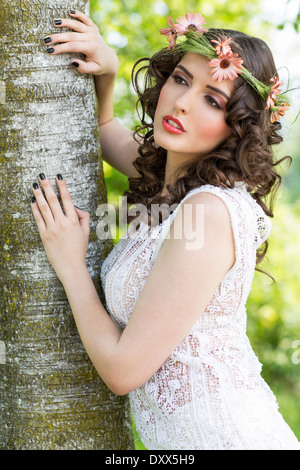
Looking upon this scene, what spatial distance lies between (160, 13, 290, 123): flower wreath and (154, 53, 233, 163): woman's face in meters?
0.04

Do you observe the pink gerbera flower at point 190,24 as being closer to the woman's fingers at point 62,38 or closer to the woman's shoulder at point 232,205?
the woman's fingers at point 62,38

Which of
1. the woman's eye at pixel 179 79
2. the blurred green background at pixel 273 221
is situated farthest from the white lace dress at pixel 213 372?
the blurred green background at pixel 273 221

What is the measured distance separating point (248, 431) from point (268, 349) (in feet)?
16.3

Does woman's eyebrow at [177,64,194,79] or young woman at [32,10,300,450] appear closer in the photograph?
young woman at [32,10,300,450]

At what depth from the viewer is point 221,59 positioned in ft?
6.62

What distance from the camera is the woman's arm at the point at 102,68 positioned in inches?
81.8

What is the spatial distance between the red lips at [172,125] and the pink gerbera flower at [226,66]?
22 cm

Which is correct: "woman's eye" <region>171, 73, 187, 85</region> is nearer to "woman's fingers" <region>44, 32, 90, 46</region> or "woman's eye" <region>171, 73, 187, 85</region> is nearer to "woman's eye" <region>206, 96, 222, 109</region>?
"woman's eye" <region>206, 96, 222, 109</region>

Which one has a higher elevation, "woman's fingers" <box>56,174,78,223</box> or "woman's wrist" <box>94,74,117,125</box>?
"woman's wrist" <box>94,74,117,125</box>

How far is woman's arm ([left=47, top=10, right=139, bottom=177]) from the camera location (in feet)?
6.82

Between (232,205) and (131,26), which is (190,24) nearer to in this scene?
(232,205)

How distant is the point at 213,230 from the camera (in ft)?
6.11

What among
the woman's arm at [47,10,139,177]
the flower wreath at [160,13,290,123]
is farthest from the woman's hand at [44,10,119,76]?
the flower wreath at [160,13,290,123]
